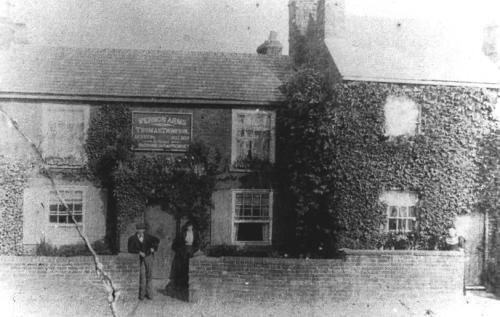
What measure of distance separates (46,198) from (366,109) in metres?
9.66

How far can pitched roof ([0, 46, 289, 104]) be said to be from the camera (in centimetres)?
1362

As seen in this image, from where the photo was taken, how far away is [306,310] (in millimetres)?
9586

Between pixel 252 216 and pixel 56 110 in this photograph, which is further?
pixel 252 216

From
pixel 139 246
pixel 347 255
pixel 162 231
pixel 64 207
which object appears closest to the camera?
pixel 347 255

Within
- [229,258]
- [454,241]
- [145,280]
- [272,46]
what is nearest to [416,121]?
[454,241]

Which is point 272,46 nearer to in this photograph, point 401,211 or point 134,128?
point 134,128

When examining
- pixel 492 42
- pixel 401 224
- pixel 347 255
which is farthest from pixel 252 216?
pixel 492 42

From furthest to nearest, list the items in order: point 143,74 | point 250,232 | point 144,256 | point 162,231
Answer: point 143,74 → point 250,232 → point 162,231 → point 144,256

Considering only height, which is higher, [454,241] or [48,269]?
[454,241]

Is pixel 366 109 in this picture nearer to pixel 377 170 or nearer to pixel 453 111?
pixel 377 170

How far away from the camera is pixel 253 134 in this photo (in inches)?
550

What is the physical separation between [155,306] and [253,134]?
6.15 metres

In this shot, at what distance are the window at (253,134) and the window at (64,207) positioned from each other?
5.00m

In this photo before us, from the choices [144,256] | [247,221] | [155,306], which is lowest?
[155,306]
